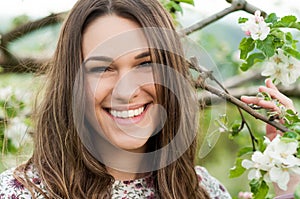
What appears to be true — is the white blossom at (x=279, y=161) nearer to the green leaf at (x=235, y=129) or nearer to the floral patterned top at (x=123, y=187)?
the green leaf at (x=235, y=129)

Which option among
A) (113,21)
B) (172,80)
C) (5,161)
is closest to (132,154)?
(172,80)

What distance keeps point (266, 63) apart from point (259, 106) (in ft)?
0.39

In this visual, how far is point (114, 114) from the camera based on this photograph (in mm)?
1817

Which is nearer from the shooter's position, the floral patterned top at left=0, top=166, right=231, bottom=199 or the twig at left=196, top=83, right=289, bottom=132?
the twig at left=196, top=83, right=289, bottom=132

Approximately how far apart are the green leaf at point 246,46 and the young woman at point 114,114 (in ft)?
0.38

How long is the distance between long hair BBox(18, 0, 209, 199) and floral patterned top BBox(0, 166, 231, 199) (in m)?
0.02

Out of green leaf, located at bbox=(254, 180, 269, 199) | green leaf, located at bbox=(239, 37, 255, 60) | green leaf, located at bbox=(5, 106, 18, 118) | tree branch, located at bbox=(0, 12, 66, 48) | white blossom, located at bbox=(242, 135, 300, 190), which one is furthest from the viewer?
tree branch, located at bbox=(0, 12, 66, 48)

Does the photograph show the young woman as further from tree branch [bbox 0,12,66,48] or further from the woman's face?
tree branch [bbox 0,12,66,48]

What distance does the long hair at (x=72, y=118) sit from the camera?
6.23 ft

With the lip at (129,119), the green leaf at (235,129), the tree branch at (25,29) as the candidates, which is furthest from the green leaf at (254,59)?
the tree branch at (25,29)

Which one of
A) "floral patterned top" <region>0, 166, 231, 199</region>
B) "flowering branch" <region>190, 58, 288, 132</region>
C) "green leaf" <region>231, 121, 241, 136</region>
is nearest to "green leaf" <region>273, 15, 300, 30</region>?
"flowering branch" <region>190, 58, 288, 132</region>

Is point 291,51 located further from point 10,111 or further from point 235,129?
point 10,111

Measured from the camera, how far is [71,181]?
1.97 metres

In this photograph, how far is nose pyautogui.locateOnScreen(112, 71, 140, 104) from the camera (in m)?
1.78
